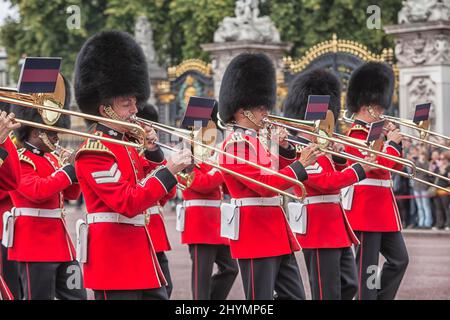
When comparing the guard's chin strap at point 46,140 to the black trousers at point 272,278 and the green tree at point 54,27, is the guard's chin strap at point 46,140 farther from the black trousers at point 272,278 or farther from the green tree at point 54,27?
the green tree at point 54,27

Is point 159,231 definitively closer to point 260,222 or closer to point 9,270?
point 9,270

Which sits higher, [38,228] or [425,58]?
[425,58]

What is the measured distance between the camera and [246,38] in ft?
55.6

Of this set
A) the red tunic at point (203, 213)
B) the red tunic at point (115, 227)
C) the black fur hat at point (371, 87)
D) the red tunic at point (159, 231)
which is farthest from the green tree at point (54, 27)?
the red tunic at point (115, 227)

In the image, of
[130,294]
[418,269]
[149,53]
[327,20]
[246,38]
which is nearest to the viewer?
[130,294]

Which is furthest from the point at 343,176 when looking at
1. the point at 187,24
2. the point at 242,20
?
the point at 187,24

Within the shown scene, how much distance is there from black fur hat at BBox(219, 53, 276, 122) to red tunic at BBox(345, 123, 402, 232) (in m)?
0.85

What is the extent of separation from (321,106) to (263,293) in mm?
1192

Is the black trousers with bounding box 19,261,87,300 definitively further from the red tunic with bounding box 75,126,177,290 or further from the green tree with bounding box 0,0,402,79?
the green tree with bounding box 0,0,402,79

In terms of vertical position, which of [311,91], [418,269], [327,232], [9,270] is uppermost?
[311,91]

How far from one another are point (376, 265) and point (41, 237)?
86.9 inches

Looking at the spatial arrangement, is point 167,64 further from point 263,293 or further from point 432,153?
point 263,293

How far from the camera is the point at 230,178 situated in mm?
6262

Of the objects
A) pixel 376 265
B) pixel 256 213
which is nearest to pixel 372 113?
pixel 376 265
